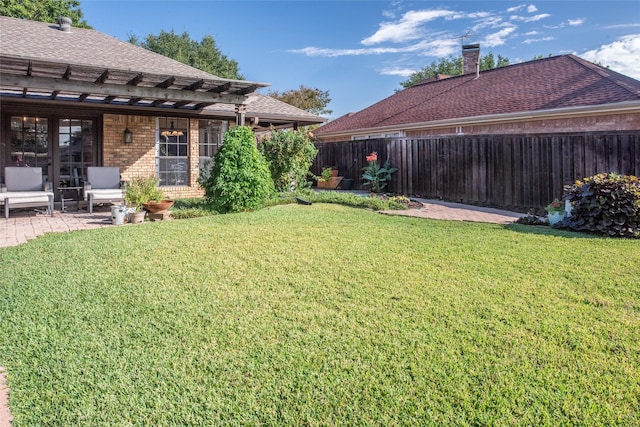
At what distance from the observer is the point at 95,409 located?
2.25 meters

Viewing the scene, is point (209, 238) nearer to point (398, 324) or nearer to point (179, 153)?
point (398, 324)

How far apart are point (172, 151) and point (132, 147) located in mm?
1108

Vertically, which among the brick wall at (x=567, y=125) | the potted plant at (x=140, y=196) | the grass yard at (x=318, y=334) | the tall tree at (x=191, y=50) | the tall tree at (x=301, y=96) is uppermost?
the tall tree at (x=191, y=50)

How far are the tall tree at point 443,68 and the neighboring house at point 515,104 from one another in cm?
2191

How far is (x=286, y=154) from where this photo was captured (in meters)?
11.9

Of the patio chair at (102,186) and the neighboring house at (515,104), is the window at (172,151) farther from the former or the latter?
the neighboring house at (515,104)

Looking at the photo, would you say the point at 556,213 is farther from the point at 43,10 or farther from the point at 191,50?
the point at 191,50

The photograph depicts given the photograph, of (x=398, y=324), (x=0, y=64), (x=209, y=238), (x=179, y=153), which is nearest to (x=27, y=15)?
(x=179, y=153)

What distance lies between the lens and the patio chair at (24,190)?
8242 millimetres

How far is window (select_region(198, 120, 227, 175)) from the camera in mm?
12734

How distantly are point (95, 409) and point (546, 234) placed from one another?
21.4ft

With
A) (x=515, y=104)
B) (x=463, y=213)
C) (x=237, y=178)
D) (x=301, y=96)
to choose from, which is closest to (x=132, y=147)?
(x=237, y=178)

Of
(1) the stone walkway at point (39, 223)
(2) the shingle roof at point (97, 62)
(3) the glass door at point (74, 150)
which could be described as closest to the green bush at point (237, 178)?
(2) the shingle roof at point (97, 62)

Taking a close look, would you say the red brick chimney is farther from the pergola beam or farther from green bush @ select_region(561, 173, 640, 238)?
the pergola beam
